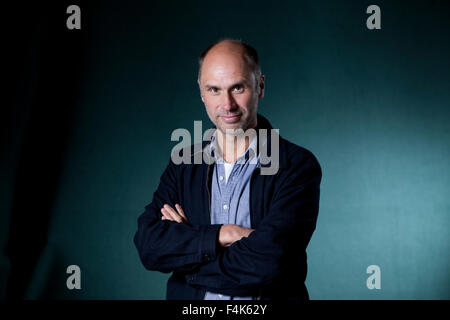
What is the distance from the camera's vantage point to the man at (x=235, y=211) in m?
1.38

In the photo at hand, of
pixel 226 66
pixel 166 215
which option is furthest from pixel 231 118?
pixel 166 215

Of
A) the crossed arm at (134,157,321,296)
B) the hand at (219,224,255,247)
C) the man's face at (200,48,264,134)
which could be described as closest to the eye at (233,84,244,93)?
the man's face at (200,48,264,134)

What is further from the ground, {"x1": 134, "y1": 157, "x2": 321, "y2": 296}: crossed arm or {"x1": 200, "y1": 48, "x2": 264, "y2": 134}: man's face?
{"x1": 200, "y1": 48, "x2": 264, "y2": 134}: man's face

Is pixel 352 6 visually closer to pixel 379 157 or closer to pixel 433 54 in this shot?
pixel 433 54

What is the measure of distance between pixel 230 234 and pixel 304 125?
6.00 ft

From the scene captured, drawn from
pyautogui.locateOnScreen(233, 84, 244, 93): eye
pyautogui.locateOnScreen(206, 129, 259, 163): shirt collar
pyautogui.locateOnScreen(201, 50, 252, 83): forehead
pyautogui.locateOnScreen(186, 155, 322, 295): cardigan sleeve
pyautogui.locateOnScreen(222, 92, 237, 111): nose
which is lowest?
pyautogui.locateOnScreen(186, 155, 322, 295): cardigan sleeve

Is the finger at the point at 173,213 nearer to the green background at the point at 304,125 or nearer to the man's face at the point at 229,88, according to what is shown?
the man's face at the point at 229,88

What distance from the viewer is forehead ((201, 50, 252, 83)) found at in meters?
1.46

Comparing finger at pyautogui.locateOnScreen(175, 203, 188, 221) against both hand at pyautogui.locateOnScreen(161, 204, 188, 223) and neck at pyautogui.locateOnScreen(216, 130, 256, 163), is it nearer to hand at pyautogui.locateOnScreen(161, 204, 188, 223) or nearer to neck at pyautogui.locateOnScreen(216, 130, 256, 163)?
hand at pyautogui.locateOnScreen(161, 204, 188, 223)

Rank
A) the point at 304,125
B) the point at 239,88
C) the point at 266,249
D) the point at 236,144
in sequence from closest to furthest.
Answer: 1. the point at 266,249
2. the point at 239,88
3. the point at 236,144
4. the point at 304,125

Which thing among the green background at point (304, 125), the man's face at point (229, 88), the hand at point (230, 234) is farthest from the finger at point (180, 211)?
the green background at point (304, 125)

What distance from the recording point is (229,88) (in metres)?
1.47

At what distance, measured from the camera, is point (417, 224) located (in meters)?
3.03

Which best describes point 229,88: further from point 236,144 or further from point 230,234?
point 230,234
